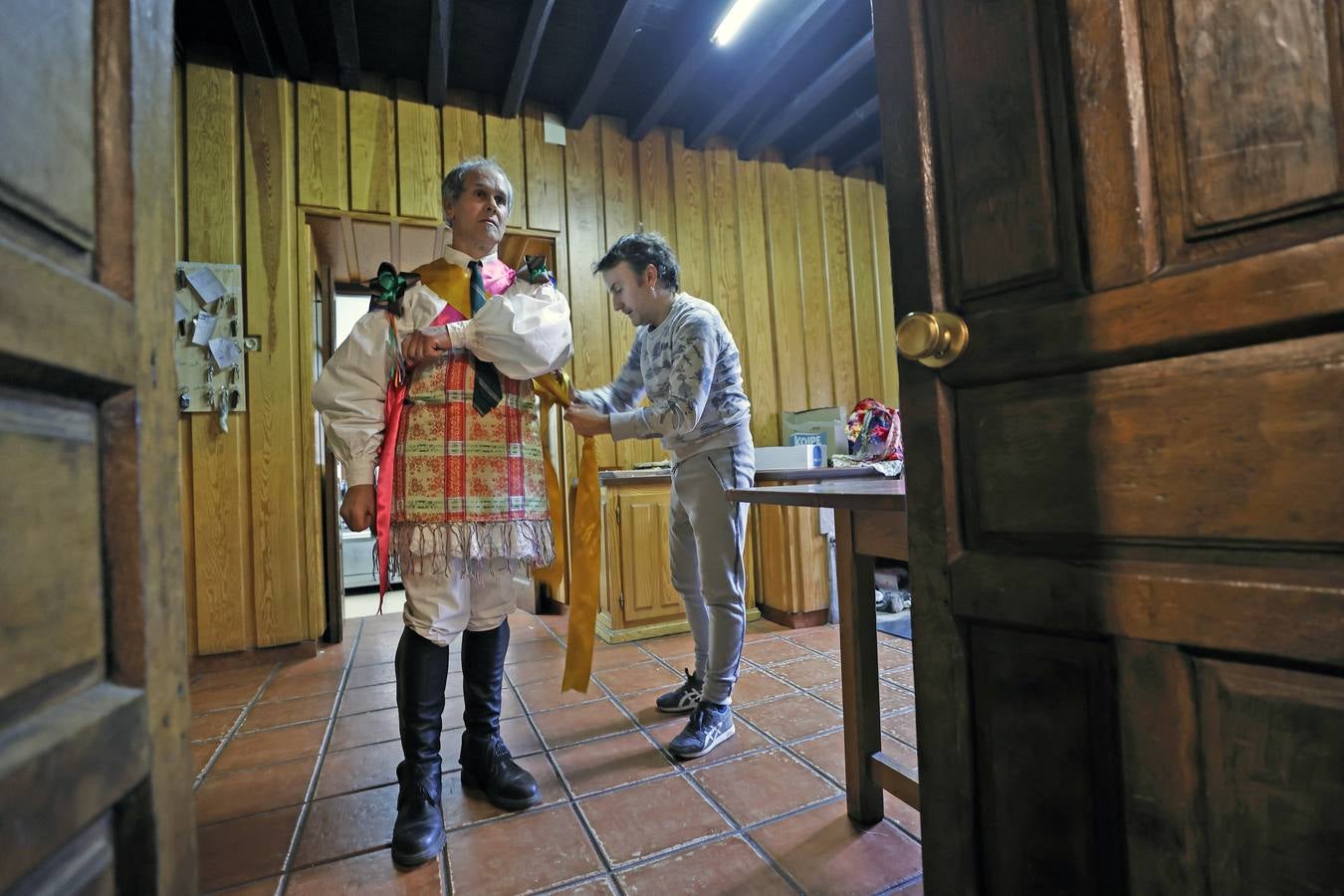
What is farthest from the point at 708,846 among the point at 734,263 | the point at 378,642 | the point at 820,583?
the point at 734,263

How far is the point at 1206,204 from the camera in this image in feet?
1.89

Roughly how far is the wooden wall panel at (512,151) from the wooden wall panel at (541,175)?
31 mm

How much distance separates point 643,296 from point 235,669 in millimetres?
2696

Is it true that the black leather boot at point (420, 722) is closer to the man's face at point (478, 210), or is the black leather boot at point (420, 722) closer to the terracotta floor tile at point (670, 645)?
the man's face at point (478, 210)

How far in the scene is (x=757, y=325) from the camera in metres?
4.02

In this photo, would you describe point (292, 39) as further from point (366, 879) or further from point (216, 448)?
point (366, 879)

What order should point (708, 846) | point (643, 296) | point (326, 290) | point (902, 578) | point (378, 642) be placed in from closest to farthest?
point (708, 846) < point (643, 296) < point (378, 642) < point (326, 290) < point (902, 578)

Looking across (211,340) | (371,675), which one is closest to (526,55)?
(211,340)

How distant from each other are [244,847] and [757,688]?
163 centimetres

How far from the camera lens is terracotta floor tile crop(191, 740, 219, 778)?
1.85 meters

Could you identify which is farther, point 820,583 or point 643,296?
point 820,583

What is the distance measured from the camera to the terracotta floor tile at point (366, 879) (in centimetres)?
123

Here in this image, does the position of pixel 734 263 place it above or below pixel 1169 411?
above

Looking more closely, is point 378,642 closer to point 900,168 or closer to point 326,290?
point 326,290
